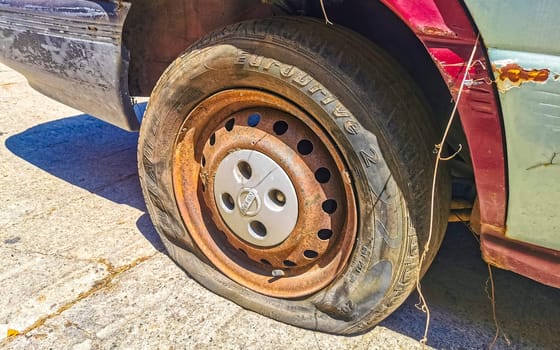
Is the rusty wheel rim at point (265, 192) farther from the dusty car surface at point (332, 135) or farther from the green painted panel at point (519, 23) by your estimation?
the green painted panel at point (519, 23)

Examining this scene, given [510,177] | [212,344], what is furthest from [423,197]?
[212,344]

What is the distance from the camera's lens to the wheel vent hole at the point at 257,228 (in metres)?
1.94

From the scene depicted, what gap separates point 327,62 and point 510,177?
0.64m

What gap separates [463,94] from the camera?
1.38m

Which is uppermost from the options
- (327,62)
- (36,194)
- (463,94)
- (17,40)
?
(463,94)

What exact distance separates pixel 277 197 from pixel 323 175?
0.18 metres

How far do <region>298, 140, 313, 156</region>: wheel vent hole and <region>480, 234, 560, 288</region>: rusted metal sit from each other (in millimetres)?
633

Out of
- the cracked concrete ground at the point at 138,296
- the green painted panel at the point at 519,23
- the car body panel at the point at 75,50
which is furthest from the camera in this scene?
the car body panel at the point at 75,50

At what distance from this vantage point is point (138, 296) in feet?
7.00

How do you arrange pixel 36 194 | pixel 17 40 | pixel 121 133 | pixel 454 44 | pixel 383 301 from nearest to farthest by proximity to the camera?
pixel 454 44, pixel 383 301, pixel 17 40, pixel 36 194, pixel 121 133

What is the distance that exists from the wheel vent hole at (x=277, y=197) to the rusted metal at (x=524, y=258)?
2.21ft

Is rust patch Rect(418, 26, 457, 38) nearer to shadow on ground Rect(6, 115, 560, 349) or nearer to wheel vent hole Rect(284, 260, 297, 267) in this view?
wheel vent hole Rect(284, 260, 297, 267)

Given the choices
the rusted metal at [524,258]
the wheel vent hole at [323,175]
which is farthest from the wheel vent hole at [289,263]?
the rusted metal at [524,258]

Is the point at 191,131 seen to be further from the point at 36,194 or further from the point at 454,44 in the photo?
the point at 36,194
